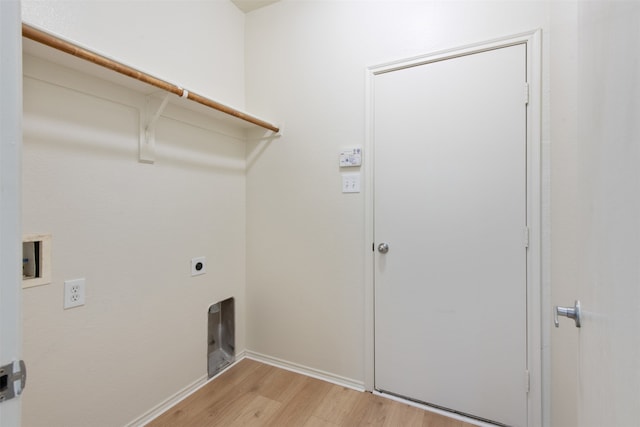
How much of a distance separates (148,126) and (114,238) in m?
0.62

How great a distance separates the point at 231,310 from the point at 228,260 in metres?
0.40

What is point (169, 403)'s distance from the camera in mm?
1715

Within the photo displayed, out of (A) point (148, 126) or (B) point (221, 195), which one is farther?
(B) point (221, 195)

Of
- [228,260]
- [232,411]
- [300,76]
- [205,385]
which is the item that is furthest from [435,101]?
[205,385]

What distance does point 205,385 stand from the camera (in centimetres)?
A: 192

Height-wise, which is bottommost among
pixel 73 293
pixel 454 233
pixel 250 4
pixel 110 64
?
pixel 73 293

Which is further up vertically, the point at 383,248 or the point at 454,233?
the point at 454,233

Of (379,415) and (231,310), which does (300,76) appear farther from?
(379,415)

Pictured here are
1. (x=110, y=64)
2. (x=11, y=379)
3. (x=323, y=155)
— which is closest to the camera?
(x=11, y=379)

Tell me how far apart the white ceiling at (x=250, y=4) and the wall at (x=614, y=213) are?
86.2 inches

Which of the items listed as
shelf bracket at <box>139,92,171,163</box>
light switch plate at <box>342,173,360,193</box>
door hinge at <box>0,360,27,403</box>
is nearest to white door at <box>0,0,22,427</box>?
door hinge at <box>0,360,27,403</box>

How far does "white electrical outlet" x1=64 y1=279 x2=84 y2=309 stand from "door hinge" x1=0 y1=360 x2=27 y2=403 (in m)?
0.96

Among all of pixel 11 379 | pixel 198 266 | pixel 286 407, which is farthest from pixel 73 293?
pixel 286 407

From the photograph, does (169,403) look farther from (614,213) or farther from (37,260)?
(614,213)
